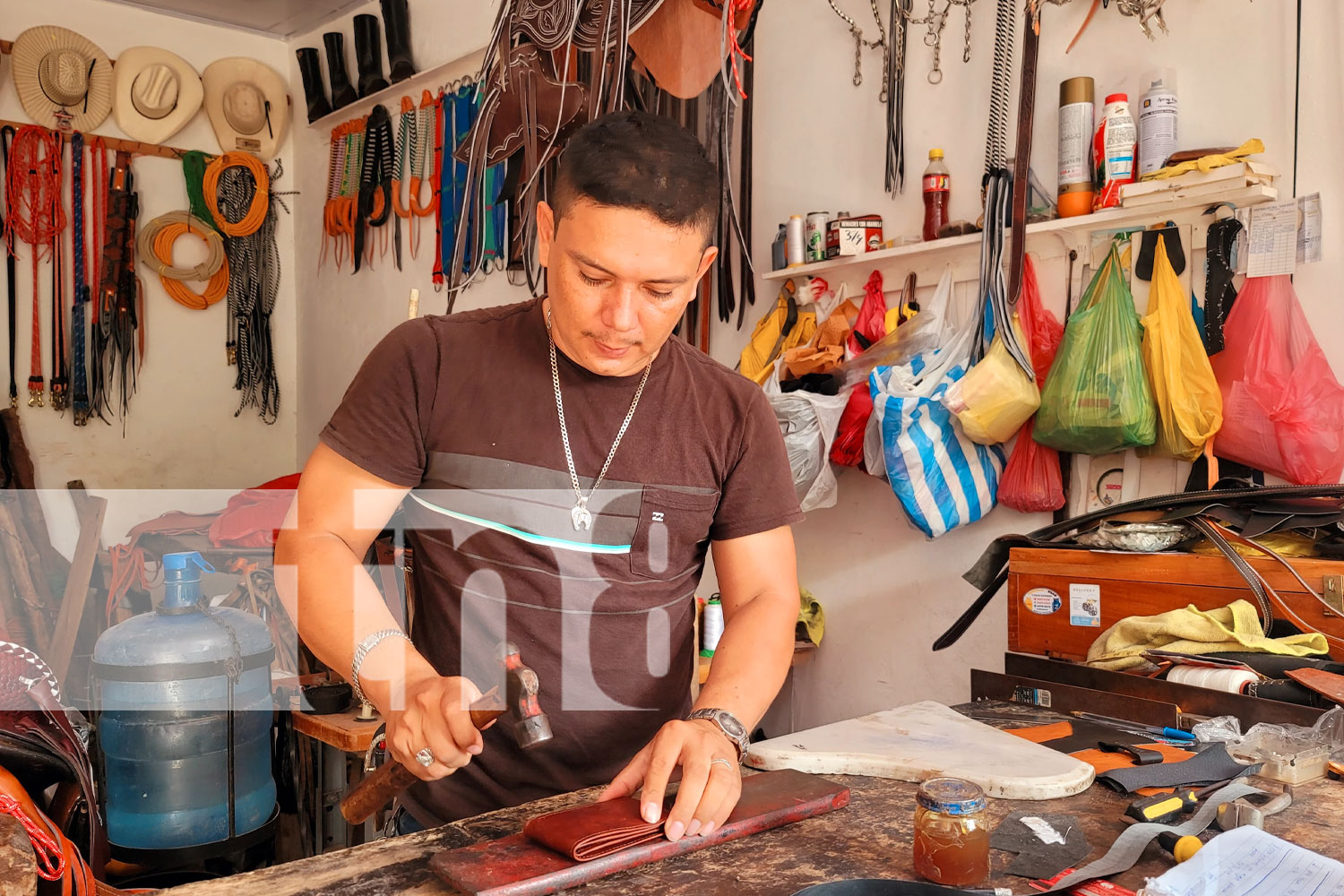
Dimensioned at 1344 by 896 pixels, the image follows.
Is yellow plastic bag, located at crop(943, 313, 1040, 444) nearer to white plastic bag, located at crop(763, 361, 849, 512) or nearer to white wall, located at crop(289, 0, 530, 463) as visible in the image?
white plastic bag, located at crop(763, 361, 849, 512)

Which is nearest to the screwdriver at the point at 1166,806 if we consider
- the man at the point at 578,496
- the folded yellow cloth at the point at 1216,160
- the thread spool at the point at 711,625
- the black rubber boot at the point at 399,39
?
the man at the point at 578,496

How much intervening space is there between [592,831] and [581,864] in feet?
0.16

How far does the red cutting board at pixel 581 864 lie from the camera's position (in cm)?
108

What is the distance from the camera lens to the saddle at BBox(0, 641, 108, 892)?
7.26 feet

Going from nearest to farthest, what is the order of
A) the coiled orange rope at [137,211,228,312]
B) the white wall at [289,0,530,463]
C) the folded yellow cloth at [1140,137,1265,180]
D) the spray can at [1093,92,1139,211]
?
the folded yellow cloth at [1140,137,1265,180] < the spray can at [1093,92,1139,211] < the white wall at [289,0,530,463] < the coiled orange rope at [137,211,228,312]

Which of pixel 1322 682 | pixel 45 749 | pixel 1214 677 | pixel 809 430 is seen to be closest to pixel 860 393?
pixel 809 430

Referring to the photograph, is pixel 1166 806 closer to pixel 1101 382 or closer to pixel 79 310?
pixel 1101 382

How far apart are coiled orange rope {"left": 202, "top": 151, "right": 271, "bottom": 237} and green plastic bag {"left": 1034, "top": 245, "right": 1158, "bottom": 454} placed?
212 inches

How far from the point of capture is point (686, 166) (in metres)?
1.48

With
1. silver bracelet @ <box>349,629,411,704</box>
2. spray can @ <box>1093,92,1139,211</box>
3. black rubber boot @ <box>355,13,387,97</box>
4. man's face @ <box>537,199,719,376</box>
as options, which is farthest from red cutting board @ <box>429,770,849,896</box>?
black rubber boot @ <box>355,13,387,97</box>

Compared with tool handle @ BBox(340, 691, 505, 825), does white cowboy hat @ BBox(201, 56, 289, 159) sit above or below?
above

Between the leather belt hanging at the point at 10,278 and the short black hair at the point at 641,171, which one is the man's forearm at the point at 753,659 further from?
the leather belt hanging at the point at 10,278

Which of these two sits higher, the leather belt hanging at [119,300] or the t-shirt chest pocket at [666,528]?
the leather belt hanging at [119,300]

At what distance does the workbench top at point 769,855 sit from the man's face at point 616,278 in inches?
25.5
